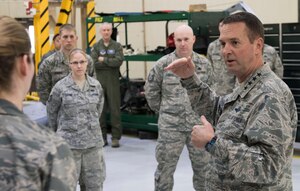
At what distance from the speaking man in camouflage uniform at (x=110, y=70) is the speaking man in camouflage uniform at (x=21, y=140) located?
23.7 ft

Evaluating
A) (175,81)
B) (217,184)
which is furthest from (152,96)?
(217,184)

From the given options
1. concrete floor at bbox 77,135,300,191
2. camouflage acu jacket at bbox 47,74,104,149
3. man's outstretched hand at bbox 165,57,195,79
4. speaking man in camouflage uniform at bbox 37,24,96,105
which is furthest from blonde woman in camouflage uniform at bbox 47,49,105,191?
man's outstretched hand at bbox 165,57,195,79

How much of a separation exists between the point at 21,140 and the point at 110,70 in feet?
24.5

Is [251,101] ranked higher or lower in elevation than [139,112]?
higher

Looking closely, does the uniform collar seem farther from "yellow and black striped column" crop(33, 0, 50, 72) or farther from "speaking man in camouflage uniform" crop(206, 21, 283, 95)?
"yellow and black striped column" crop(33, 0, 50, 72)

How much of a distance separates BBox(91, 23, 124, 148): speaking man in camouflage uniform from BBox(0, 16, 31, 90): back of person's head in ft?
23.7

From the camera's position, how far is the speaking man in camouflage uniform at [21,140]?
5.08 ft

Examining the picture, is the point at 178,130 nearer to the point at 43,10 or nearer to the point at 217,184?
the point at 217,184

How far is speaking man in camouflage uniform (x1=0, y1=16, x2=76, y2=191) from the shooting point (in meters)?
1.55

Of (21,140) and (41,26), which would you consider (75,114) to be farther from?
(41,26)

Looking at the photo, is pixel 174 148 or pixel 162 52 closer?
pixel 174 148

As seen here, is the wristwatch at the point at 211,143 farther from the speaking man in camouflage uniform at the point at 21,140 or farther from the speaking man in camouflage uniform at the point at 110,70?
the speaking man in camouflage uniform at the point at 110,70

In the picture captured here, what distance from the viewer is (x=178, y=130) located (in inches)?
216

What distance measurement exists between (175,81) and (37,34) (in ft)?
15.4
